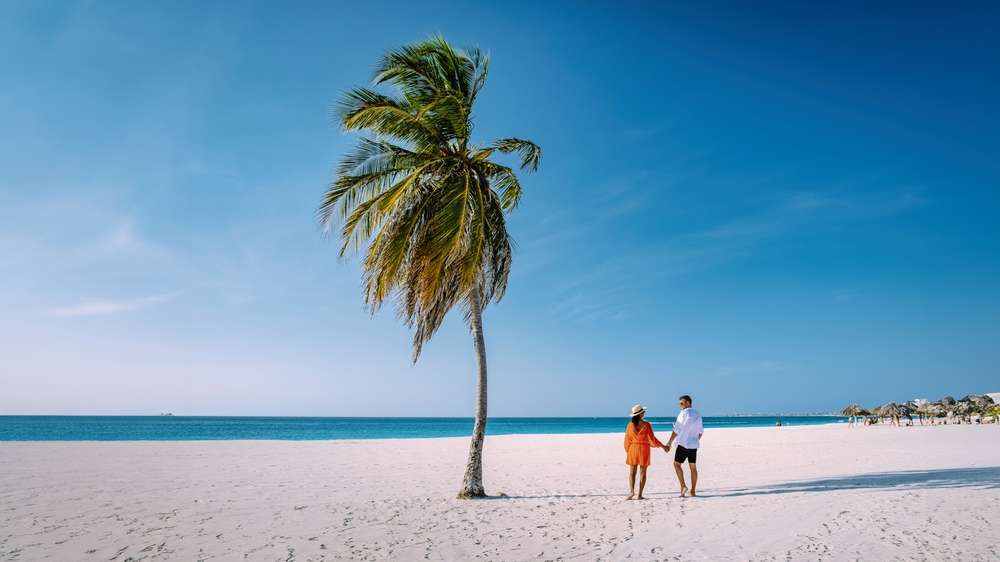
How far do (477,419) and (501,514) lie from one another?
1739 mm

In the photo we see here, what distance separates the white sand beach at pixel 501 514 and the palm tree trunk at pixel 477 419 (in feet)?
1.21

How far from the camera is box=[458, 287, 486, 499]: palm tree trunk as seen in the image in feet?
28.4

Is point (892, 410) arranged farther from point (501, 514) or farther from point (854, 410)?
point (501, 514)

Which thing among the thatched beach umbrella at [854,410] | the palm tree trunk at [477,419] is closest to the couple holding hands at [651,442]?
the palm tree trunk at [477,419]

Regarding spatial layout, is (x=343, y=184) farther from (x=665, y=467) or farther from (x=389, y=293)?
(x=665, y=467)

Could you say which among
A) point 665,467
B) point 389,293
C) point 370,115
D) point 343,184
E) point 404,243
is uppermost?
point 370,115

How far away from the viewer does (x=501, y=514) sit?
7328 millimetres

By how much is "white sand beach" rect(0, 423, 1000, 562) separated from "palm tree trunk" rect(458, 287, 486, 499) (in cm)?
37

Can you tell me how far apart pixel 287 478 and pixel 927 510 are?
35.3 ft

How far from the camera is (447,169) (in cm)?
929

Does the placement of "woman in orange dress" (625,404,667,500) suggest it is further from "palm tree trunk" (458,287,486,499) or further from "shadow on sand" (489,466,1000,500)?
"palm tree trunk" (458,287,486,499)

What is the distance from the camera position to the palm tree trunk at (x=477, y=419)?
8.65 metres

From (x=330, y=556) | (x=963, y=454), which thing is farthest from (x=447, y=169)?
(x=963, y=454)

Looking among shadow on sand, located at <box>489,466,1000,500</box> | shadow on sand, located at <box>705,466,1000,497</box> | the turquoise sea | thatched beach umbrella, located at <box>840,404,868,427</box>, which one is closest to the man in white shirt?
shadow on sand, located at <box>489,466,1000,500</box>
